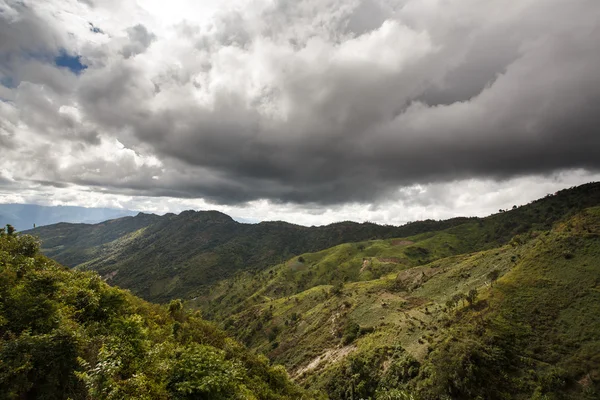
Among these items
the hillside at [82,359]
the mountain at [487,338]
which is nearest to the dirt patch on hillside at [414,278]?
the mountain at [487,338]

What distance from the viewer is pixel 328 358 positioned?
112 m

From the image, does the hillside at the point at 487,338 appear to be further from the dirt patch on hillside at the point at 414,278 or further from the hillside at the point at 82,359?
the hillside at the point at 82,359

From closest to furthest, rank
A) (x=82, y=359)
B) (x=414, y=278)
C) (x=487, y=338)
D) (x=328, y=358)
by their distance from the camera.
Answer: (x=82, y=359) → (x=487, y=338) → (x=328, y=358) → (x=414, y=278)

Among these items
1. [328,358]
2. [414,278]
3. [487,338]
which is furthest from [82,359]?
[414,278]

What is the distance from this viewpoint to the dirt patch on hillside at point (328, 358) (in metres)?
106

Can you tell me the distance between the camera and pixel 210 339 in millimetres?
52812

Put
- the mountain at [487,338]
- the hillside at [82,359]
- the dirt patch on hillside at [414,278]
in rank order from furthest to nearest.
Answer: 1. the dirt patch on hillside at [414,278]
2. the mountain at [487,338]
3. the hillside at [82,359]

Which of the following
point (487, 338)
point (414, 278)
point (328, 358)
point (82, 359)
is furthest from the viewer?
point (414, 278)

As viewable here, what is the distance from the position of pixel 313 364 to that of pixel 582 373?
287ft

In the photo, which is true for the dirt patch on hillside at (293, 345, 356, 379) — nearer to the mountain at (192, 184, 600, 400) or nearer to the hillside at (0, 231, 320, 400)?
the mountain at (192, 184, 600, 400)

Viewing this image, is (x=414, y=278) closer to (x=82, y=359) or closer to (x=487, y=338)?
(x=487, y=338)

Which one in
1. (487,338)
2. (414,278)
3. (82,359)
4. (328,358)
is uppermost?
(82,359)

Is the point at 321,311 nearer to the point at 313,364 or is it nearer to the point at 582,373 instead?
the point at 313,364

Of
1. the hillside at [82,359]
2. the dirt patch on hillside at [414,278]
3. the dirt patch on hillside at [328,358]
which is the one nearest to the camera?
the hillside at [82,359]
